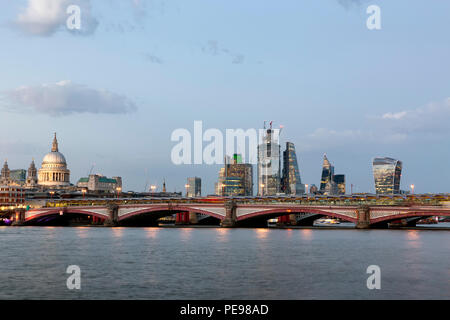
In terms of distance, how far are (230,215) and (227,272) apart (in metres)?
79.2

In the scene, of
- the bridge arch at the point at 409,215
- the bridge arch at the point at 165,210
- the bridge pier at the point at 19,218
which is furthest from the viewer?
the bridge pier at the point at 19,218

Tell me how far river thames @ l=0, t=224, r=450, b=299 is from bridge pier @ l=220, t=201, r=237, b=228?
54.3 meters

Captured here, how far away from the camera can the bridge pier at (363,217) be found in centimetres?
11062

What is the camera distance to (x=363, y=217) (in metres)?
111

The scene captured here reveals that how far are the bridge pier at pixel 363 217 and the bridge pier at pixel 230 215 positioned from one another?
27615mm

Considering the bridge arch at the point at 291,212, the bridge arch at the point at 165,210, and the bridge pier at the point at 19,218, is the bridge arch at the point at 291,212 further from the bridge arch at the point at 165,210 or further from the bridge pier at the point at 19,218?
the bridge pier at the point at 19,218

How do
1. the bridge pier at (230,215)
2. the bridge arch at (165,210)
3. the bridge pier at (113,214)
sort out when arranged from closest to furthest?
1. the bridge pier at (230,215)
2. the bridge arch at (165,210)
3. the bridge pier at (113,214)

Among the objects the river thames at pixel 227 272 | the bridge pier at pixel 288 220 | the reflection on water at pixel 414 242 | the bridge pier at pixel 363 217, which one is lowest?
the bridge pier at pixel 288 220

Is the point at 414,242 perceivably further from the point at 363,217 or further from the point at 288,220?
the point at 288,220

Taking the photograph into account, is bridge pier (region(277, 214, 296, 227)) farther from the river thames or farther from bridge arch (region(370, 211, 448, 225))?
the river thames

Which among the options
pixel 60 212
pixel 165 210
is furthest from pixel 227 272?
pixel 60 212

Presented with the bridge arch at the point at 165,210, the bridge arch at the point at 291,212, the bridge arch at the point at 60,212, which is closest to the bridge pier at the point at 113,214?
the bridge arch at the point at 165,210
